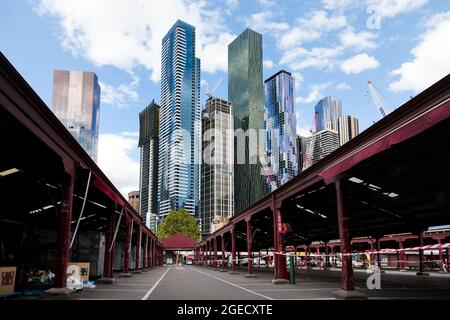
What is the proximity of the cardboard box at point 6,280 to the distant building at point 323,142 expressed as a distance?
555 ft

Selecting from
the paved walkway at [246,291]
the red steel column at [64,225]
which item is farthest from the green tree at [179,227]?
the red steel column at [64,225]

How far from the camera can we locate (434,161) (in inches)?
561

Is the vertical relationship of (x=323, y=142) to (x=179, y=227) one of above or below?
above

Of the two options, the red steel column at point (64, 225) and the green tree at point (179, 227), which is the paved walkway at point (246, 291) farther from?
the green tree at point (179, 227)

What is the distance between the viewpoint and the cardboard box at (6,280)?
1378cm

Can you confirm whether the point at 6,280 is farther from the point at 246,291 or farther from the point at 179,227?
the point at 179,227

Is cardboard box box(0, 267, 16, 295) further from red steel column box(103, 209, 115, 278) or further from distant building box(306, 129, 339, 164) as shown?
distant building box(306, 129, 339, 164)

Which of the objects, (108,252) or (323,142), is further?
(323,142)

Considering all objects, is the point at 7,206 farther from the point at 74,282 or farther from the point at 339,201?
the point at 339,201

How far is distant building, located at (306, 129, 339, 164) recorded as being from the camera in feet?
594

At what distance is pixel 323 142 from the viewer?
187 m

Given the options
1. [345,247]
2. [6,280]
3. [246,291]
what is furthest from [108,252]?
[345,247]

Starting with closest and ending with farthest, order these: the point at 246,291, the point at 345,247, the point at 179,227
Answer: the point at 345,247 → the point at 246,291 → the point at 179,227

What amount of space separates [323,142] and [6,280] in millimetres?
181413
